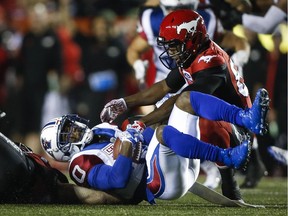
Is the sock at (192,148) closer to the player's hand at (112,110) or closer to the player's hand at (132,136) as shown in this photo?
the player's hand at (132,136)

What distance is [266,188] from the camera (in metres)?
7.29

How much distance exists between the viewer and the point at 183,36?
5449 mm

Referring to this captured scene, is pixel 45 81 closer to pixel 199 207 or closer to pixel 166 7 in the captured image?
pixel 166 7

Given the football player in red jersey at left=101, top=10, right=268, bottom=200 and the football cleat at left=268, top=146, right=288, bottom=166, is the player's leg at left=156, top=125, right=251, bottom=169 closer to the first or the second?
the football player in red jersey at left=101, top=10, right=268, bottom=200

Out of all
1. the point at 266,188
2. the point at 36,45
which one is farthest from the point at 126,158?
the point at 36,45

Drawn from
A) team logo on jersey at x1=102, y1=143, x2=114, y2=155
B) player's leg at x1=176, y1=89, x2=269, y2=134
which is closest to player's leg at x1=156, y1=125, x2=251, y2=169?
player's leg at x1=176, y1=89, x2=269, y2=134

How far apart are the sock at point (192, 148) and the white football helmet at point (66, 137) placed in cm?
68

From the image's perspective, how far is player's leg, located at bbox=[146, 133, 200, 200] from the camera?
512 centimetres

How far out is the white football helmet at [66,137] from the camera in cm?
535

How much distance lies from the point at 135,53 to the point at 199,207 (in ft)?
9.05

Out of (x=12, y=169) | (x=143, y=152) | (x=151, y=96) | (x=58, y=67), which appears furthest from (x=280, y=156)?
(x=58, y=67)

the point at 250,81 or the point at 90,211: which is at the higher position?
the point at 90,211

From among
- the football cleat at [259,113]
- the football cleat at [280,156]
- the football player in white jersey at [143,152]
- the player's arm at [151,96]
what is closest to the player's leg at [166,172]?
the football player in white jersey at [143,152]

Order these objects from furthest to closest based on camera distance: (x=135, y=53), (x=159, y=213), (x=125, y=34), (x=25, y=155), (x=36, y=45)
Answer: (x=125, y=34) → (x=36, y=45) → (x=135, y=53) → (x=25, y=155) → (x=159, y=213)
